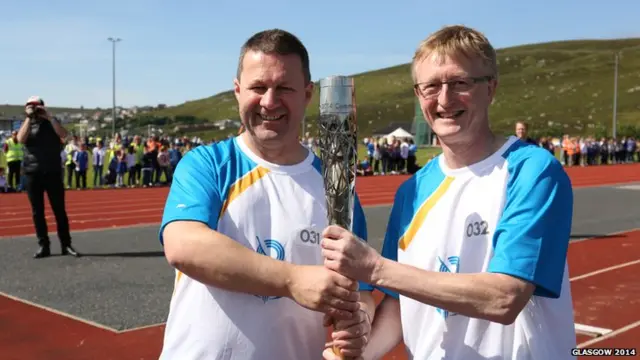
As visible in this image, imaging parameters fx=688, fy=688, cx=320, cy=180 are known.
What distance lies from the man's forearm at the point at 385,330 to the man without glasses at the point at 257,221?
0.08 metres

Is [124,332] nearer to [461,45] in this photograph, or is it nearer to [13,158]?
[461,45]

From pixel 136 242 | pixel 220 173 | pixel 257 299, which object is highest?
pixel 220 173

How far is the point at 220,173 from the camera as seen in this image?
2.29 meters

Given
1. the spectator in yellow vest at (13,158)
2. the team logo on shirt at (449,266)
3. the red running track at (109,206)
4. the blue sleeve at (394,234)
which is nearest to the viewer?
the team logo on shirt at (449,266)

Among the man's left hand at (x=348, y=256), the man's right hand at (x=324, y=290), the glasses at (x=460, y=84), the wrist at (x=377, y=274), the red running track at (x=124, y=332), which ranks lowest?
the red running track at (x=124, y=332)

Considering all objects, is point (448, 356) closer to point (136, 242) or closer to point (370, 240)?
point (370, 240)

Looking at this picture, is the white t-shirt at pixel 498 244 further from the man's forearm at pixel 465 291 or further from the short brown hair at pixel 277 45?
the short brown hair at pixel 277 45

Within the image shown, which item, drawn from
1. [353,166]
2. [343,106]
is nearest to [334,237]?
[353,166]

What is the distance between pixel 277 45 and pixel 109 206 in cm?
1393

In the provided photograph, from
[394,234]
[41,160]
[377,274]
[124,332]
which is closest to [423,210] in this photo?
[394,234]

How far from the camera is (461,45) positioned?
212cm

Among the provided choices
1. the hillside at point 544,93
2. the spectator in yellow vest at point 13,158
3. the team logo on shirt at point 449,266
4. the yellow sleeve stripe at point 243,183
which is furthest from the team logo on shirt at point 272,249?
the hillside at point 544,93

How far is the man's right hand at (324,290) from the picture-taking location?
6.44 ft

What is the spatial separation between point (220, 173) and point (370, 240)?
793 cm
